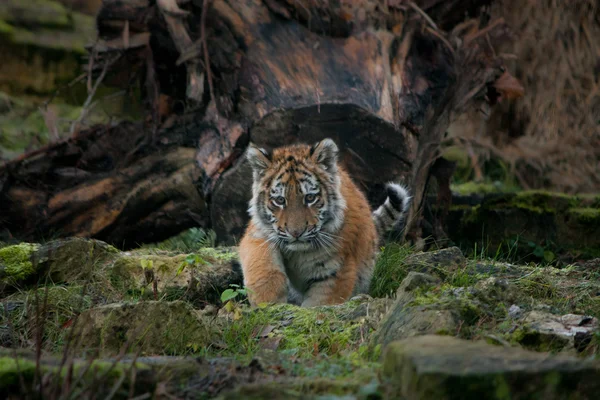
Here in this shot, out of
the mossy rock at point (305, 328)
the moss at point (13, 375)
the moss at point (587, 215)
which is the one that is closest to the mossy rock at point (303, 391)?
the moss at point (13, 375)

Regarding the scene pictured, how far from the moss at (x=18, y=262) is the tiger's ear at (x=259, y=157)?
2.02 metres

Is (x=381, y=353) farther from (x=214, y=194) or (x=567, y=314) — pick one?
(x=214, y=194)

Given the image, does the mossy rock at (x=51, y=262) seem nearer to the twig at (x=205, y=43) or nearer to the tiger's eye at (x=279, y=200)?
the tiger's eye at (x=279, y=200)

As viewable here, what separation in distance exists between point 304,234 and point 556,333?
2.64 metres

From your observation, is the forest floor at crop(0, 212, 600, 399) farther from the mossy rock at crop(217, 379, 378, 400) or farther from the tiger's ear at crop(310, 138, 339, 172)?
the tiger's ear at crop(310, 138, 339, 172)

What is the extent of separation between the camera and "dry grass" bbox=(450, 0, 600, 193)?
474 inches

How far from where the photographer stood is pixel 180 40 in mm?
8094

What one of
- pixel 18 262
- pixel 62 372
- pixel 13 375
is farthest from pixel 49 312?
pixel 62 372

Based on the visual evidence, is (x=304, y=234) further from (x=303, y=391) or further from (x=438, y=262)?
(x=303, y=391)

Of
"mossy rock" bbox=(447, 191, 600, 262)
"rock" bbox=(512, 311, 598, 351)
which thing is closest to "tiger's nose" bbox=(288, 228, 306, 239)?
"rock" bbox=(512, 311, 598, 351)

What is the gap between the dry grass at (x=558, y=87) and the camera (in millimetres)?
12047

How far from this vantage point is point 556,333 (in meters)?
3.95

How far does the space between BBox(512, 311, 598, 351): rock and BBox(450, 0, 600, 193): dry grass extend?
796cm

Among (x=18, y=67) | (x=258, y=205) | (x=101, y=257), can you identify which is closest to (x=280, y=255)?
(x=258, y=205)
